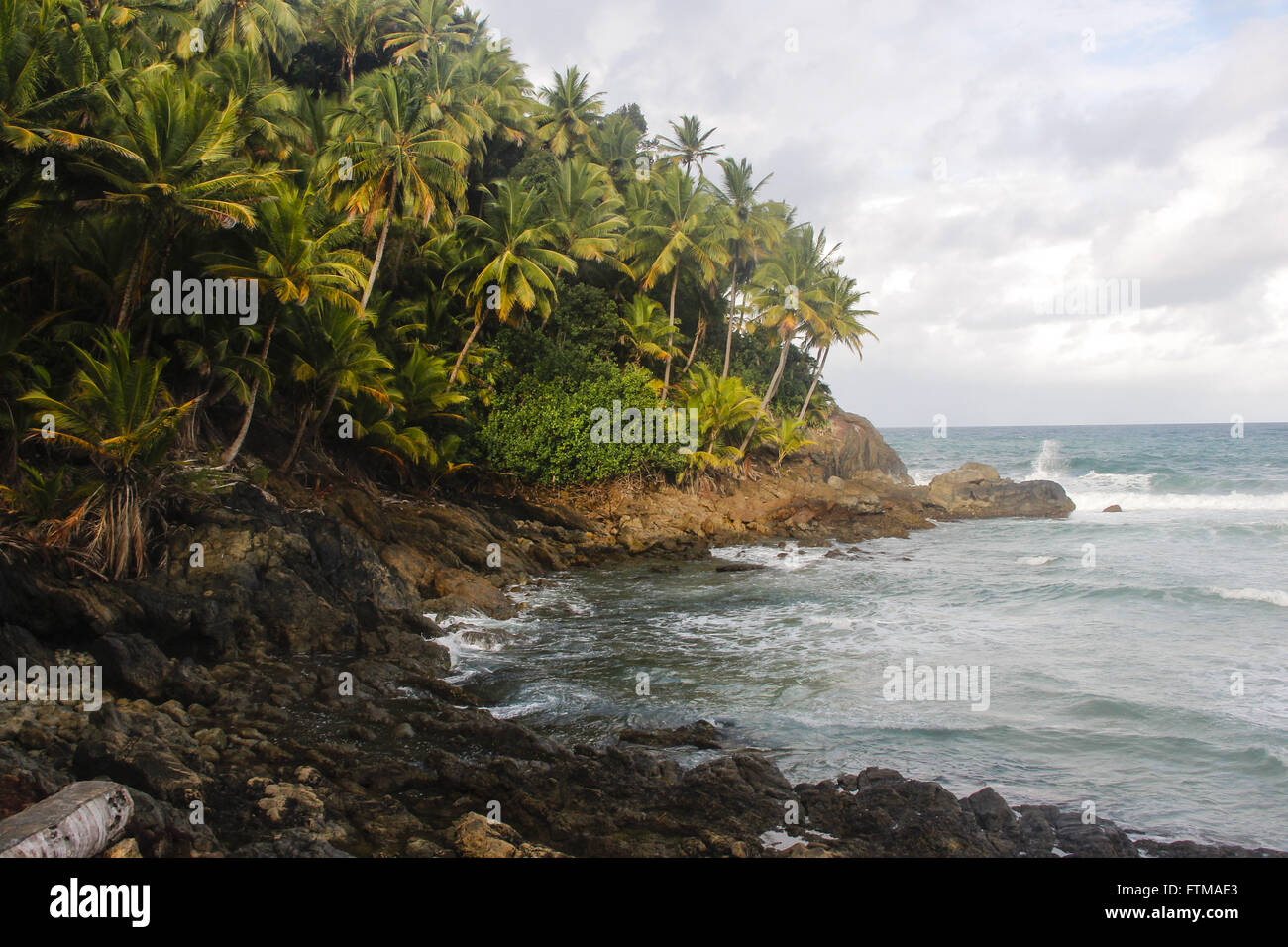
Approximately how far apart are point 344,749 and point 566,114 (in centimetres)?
3363

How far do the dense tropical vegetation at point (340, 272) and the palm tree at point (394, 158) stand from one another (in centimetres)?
8

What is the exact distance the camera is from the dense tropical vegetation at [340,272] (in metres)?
11.5

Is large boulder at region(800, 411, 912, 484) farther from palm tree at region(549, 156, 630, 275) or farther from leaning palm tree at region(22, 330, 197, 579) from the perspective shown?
leaning palm tree at region(22, 330, 197, 579)

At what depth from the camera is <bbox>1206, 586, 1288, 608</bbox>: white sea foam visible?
1686 cm

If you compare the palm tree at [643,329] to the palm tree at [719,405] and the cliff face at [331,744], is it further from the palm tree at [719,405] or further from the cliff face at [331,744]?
the cliff face at [331,744]

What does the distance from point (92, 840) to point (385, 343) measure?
18099 mm

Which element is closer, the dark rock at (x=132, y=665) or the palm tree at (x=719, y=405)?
the dark rock at (x=132, y=665)

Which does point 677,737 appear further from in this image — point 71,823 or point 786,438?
point 786,438

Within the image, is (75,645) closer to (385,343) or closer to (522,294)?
(385,343)

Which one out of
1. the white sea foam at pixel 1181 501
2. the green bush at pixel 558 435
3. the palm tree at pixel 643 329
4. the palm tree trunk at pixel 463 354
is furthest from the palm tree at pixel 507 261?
the white sea foam at pixel 1181 501

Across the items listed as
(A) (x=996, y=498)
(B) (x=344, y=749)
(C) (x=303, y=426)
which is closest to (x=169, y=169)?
(C) (x=303, y=426)

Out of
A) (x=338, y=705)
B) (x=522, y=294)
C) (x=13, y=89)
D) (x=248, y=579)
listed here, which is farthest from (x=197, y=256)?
(x=522, y=294)

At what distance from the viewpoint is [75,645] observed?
10.2 meters
